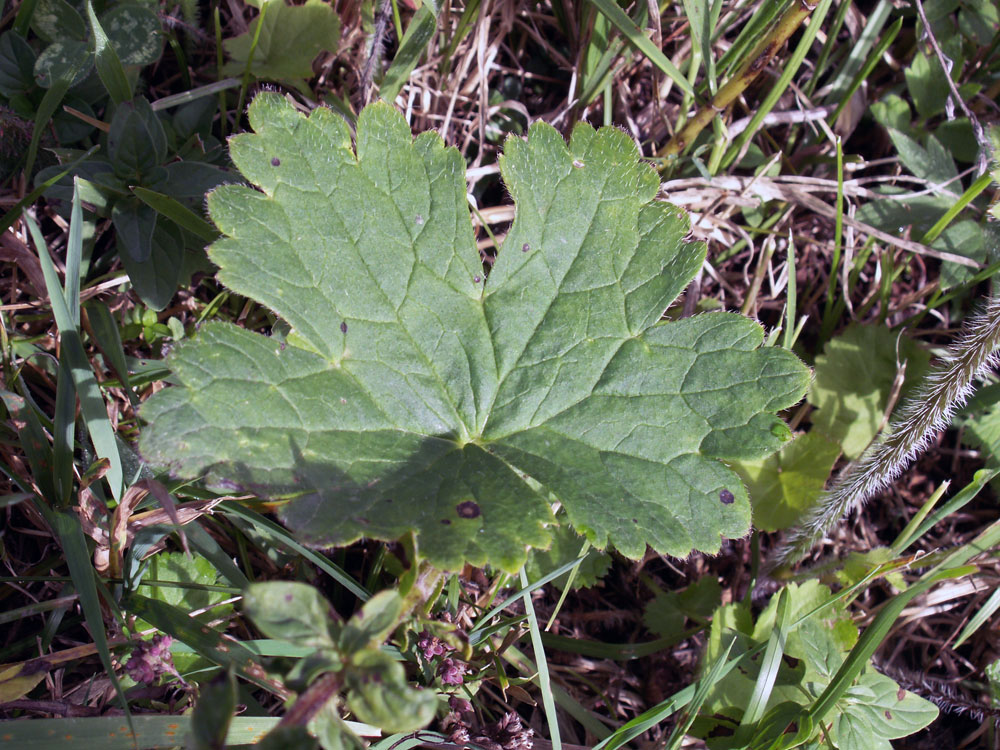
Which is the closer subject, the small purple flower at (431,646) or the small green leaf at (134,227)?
the small purple flower at (431,646)

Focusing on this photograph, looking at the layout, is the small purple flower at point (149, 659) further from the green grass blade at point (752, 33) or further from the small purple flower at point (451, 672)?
the green grass blade at point (752, 33)

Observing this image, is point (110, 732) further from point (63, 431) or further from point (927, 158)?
point (927, 158)

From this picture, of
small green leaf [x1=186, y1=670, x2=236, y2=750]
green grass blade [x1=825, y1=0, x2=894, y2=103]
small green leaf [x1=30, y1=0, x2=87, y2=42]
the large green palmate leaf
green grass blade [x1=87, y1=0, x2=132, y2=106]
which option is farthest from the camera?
green grass blade [x1=825, y1=0, x2=894, y2=103]

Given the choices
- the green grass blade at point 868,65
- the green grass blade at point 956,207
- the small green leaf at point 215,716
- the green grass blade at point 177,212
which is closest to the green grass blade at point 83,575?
the small green leaf at point 215,716

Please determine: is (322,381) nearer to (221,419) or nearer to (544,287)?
(221,419)

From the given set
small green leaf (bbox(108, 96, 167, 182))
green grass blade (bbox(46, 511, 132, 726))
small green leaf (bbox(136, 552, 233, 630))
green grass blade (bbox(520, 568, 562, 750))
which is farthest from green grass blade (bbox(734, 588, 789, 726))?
small green leaf (bbox(108, 96, 167, 182))

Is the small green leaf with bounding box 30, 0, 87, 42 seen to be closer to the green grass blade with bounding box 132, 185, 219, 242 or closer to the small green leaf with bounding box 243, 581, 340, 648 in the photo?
the green grass blade with bounding box 132, 185, 219, 242
